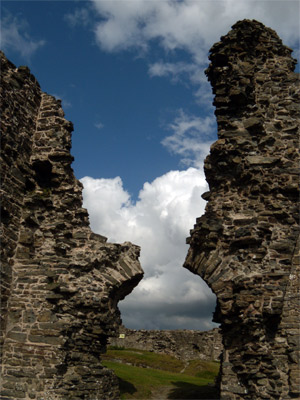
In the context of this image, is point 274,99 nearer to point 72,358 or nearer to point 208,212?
point 208,212

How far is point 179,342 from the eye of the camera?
2980cm

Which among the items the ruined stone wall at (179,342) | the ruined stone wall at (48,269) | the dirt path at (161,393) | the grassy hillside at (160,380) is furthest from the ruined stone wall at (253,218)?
the ruined stone wall at (179,342)

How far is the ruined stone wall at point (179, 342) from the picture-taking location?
2919 centimetres

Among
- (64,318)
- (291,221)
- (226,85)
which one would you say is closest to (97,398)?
(64,318)

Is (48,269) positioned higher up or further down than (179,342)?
higher up

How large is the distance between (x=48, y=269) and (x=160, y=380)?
29.7ft

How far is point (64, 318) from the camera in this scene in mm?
10742

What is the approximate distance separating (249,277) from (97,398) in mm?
5369

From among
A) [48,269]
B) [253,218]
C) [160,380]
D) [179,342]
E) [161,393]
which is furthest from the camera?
[179,342]

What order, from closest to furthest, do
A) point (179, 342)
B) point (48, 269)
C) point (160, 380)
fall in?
point (48, 269) < point (160, 380) < point (179, 342)

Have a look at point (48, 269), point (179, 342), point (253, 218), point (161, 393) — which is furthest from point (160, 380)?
point (179, 342)

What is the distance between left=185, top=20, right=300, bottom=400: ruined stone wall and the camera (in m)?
9.30

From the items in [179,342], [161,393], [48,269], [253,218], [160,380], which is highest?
[253,218]

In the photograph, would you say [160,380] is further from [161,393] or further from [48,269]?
[48,269]
